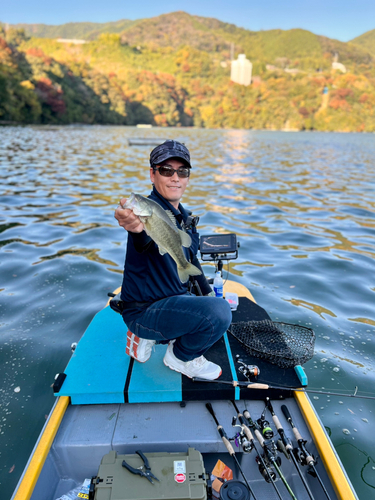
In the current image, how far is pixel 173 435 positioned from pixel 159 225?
187cm

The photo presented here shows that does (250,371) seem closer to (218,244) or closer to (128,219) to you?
(218,244)

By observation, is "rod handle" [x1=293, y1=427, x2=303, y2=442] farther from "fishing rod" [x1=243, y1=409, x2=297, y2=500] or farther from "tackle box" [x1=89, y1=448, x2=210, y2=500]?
"tackle box" [x1=89, y1=448, x2=210, y2=500]

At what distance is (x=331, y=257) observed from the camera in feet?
28.2

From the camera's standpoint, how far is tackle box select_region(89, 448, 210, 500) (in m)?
2.31

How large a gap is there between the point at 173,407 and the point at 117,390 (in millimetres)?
587

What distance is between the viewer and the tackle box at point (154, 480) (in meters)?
2.31

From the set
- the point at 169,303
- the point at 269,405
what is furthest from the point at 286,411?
the point at 169,303

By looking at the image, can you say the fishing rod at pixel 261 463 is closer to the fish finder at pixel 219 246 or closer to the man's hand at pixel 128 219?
the man's hand at pixel 128 219

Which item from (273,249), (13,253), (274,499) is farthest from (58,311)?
(273,249)

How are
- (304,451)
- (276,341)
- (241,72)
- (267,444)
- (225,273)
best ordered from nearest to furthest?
(304,451) → (267,444) → (276,341) → (225,273) → (241,72)

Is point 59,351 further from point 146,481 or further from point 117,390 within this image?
point 146,481

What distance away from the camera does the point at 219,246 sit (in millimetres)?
4707

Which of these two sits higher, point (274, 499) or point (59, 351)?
point (274, 499)

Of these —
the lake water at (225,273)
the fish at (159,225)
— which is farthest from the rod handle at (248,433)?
the fish at (159,225)
